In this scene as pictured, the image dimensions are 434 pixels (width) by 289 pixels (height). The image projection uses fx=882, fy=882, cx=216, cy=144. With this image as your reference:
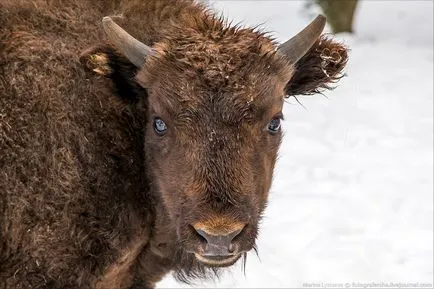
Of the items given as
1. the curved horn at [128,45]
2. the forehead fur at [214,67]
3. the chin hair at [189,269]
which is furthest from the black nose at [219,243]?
the curved horn at [128,45]

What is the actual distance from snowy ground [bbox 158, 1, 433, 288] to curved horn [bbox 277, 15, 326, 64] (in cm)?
130

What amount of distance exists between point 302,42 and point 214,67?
74cm

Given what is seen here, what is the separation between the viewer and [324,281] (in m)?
7.93

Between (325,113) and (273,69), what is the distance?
7011 mm

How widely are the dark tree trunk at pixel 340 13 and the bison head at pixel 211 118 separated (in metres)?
10.2

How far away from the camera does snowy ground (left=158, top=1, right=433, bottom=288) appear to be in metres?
8.12

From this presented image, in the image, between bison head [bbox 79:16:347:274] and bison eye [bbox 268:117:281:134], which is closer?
bison head [bbox 79:16:347:274]

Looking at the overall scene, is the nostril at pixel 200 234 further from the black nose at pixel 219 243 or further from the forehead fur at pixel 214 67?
the forehead fur at pixel 214 67

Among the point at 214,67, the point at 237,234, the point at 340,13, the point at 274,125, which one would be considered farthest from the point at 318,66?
the point at 340,13

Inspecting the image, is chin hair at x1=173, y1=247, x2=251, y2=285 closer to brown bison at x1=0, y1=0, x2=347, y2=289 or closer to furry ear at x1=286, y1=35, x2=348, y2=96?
brown bison at x1=0, y1=0, x2=347, y2=289

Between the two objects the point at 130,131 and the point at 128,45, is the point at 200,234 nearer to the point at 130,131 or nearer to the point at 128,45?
the point at 130,131

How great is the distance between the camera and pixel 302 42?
548 cm

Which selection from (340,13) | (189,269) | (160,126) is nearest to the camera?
(160,126)

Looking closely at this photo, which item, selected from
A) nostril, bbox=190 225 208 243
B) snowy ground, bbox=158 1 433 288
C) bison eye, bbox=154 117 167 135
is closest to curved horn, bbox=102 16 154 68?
bison eye, bbox=154 117 167 135
